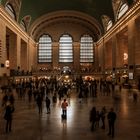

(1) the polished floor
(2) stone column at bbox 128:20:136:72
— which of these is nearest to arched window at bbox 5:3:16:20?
(2) stone column at bbox 128:20:136:72

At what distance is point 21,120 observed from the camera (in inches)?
544

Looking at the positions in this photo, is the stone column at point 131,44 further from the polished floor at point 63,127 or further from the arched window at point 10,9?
the polished floor at point 63,127

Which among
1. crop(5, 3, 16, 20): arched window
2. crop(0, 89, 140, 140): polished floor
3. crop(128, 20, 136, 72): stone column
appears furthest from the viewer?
crop(5, 3, 16, 20): arched window

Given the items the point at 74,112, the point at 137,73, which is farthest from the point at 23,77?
the point at 74,112

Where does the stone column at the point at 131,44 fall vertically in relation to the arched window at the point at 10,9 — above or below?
below

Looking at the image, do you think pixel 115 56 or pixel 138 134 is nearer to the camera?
pixel 138 134

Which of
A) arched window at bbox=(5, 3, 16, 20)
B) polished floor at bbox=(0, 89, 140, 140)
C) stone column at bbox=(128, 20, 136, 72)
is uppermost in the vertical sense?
arched window at bbox=(5, 3, 16, 20)

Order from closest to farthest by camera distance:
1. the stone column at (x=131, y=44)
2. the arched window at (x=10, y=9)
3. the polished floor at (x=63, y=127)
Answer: the polished floor at (x=63, y=127) → the stone column at (x=131, y=44) → the arched window at (x=10, y=9)

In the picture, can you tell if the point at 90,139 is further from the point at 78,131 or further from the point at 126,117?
the point at 126,117

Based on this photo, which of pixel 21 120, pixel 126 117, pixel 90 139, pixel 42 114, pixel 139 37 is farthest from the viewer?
pixel 139 37

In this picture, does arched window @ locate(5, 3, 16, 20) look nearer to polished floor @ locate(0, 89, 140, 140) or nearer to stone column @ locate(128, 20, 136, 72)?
stone column @ locate(128, 20, 136, 72)

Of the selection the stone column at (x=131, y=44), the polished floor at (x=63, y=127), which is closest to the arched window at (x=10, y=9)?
the stone column at (x=131, y=44)

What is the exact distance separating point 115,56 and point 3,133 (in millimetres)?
37272

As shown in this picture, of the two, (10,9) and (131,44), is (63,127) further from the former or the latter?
(10,9)
